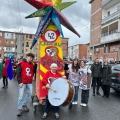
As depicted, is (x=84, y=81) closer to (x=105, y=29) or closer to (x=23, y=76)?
(x=23, y=76)

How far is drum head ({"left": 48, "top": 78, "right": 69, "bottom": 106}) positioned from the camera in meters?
4.89

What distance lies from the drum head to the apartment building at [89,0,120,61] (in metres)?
24.8

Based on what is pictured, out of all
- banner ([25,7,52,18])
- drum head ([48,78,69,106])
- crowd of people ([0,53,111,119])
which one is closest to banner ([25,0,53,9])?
banner ([25,7,52,18])

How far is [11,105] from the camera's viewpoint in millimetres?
6762

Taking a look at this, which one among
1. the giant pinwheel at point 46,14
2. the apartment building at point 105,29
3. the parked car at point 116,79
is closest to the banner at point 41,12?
the giant pinwheel at point 46,14

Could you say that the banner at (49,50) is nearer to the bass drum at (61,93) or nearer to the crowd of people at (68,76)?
the crowd of people at (68,76)

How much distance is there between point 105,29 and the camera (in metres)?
34.1

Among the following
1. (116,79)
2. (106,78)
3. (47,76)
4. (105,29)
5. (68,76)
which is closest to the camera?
(47,76)

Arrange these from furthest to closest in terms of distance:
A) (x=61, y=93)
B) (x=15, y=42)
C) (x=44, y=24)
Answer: (x=15, y=42) < (x=44, y=24) < (x=61, y=93)

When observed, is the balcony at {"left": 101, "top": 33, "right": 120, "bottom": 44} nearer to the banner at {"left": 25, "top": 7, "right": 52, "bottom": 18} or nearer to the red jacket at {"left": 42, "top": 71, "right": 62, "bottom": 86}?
the banner at {"left": 25, "top": 7, "right": 52, "bottom": 18}

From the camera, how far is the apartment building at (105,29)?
29.5 m

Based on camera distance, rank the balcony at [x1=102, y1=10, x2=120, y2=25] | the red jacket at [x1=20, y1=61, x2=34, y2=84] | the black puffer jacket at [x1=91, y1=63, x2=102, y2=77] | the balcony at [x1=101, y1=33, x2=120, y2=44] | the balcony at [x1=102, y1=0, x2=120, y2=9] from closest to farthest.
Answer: the red jacket at [x1=20, y1=61, x2=34, y2=84], the black puffer jacket at [x1=91, y1=63, x2=102, y2=77], the balcony at [x1=101, y1=33, x2=120, y2=44], the balcony at [x1=102, y1=10, x2=120, y2=25], the balcony at [x1=102, y1=0, x2=120, y2=9]

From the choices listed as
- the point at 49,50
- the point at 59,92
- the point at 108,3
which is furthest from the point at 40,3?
the point at 108,3

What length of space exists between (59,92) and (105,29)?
31002mm
